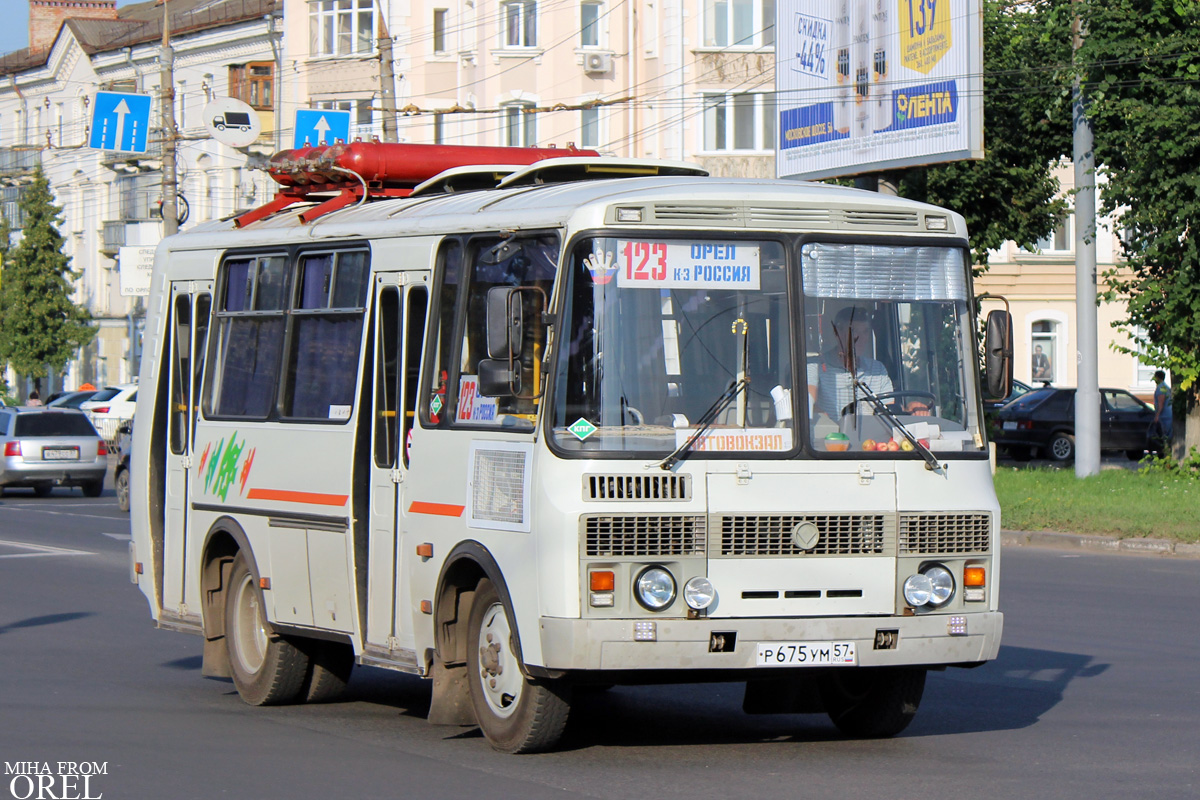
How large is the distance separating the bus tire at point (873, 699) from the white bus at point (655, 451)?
0.05 ft

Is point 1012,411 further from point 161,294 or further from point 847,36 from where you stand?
point 161,294

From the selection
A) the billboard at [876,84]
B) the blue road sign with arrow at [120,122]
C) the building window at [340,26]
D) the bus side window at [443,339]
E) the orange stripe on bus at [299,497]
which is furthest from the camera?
Result: the building window at [340,26]

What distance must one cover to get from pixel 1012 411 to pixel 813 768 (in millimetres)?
34447

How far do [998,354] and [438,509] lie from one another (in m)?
2.75

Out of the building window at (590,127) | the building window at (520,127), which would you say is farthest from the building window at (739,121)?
the building window at (520,127)

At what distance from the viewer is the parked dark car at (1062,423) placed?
41356 millimetres

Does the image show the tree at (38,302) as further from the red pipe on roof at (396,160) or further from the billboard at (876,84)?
the red pipe on roof at (396,160)

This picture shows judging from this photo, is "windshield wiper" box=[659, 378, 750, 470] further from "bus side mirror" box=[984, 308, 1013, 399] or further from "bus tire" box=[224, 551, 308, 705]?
"bus tire" box=[224, 551, 308, 705]

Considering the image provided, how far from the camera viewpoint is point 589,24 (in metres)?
56.2

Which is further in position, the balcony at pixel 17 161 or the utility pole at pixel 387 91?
the balcony at pixel 17 161

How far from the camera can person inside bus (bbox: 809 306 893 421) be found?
8484 mm

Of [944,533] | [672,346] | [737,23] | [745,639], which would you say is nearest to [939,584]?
[944,533]

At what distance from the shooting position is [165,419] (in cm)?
1177

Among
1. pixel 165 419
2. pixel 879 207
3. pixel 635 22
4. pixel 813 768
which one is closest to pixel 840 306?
pixel 879 207
